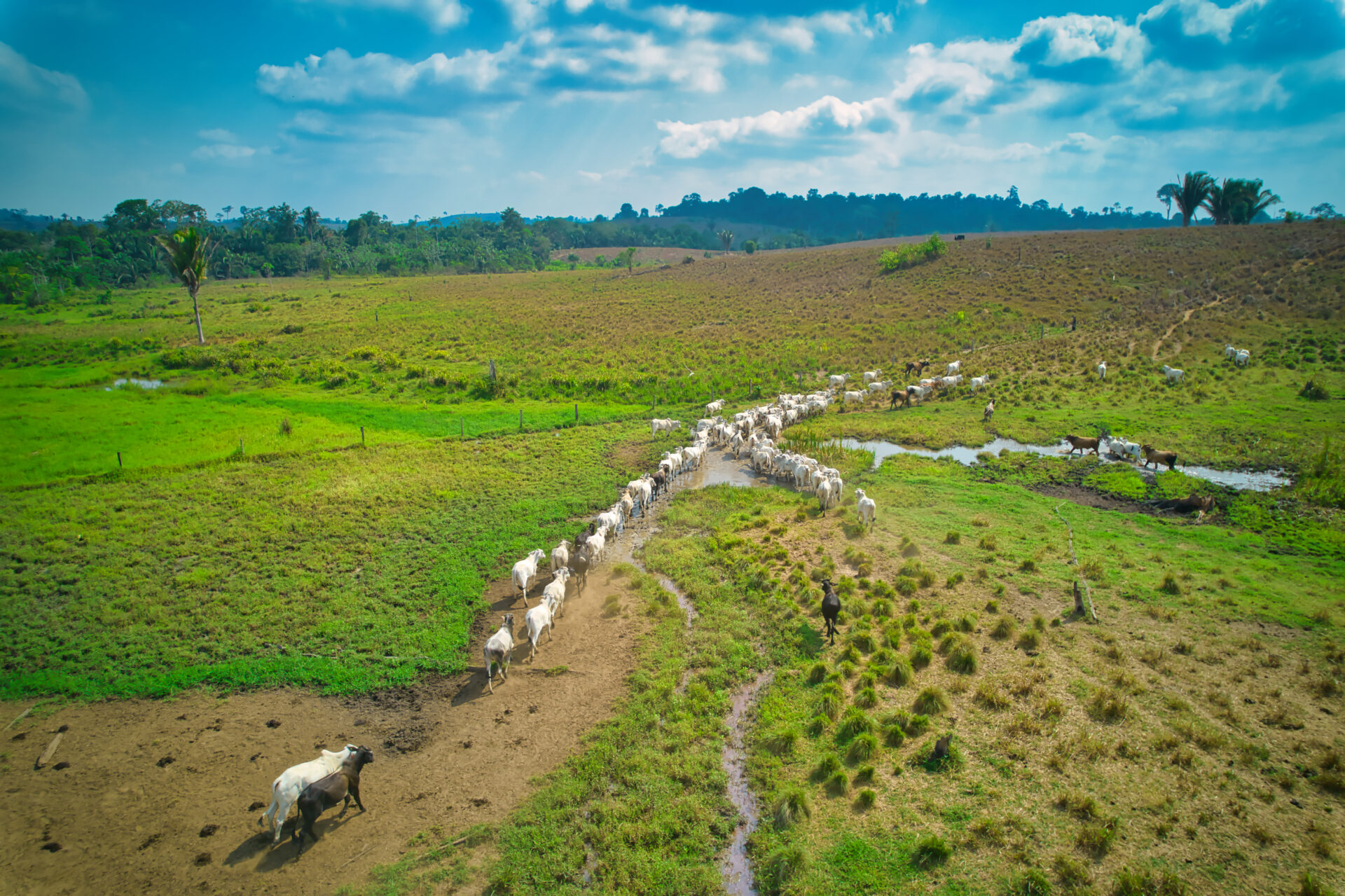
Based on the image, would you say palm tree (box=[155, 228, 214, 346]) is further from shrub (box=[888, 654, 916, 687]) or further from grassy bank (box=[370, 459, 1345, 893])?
shrub (box=[888, 654, 916, 687])

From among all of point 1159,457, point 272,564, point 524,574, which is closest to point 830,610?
point 524,574

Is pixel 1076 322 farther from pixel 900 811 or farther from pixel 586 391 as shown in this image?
pixel 900 811

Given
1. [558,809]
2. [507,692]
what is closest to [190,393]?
[507,692]

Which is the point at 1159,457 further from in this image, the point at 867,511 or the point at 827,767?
the point at 827,767

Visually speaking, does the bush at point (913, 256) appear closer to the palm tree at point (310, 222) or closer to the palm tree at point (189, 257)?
the palm tree at point (189, 257)

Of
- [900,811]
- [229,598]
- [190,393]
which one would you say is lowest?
[900,811]

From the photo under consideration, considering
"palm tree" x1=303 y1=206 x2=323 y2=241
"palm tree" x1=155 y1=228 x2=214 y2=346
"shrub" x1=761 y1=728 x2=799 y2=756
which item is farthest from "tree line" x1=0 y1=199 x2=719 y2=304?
"shrub" x1=761 y1=728 x2=799 y2=756
